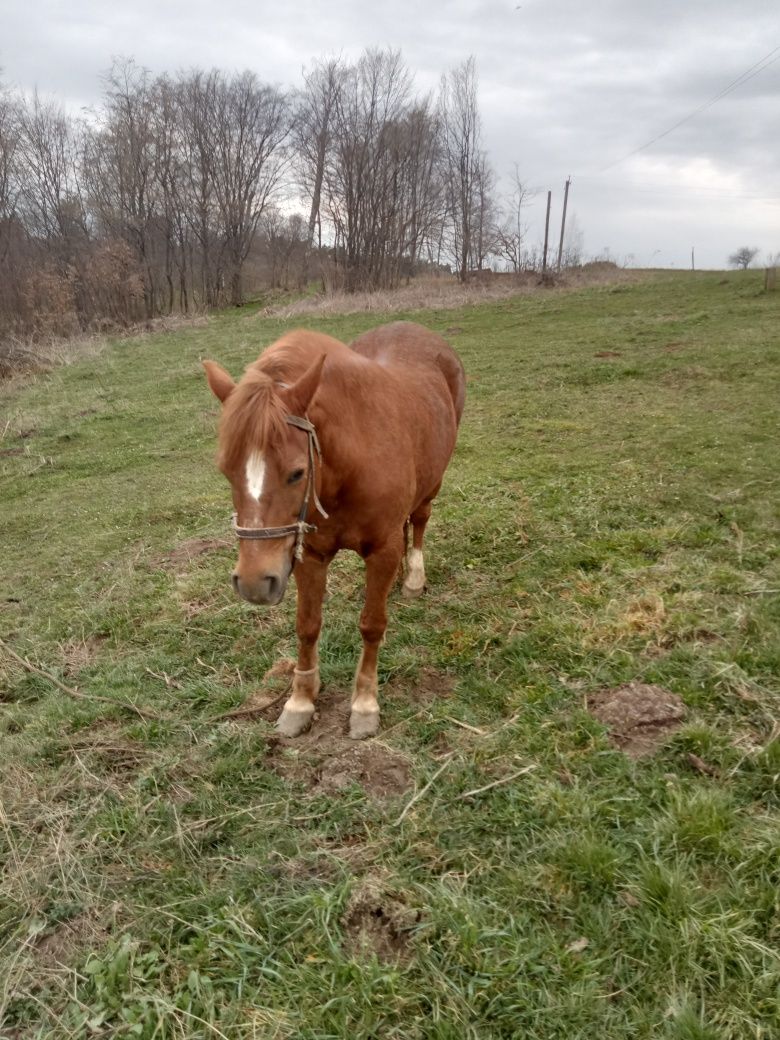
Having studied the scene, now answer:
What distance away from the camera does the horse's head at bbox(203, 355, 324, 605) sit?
2.23 metres

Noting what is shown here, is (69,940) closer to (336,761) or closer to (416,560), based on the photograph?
(336,761)

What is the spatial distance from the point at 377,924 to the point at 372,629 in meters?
1.42

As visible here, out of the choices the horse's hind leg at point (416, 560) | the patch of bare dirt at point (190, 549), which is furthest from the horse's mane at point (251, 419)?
the patch of bare dirt at point (190, 549)

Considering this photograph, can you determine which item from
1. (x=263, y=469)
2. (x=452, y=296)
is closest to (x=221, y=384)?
(x=263, y=469)

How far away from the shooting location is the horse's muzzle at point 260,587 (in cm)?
227

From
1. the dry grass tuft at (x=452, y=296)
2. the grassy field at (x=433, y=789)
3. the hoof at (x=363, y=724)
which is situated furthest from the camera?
the dry grass tuft at (x=452, y=296)

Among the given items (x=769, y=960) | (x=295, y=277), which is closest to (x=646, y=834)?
(x=769, y=960)

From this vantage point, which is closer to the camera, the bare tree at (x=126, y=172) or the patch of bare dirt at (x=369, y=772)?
the patch of bare dirt at (x=369, y=772)

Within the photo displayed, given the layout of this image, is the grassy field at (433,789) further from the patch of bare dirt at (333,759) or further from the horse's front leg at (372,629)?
the horse's front leg at (372,629)

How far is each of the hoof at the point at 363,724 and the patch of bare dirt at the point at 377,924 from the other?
3.14 feet

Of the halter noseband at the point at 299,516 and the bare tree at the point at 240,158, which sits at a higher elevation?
the bare tree at the point at 240,158

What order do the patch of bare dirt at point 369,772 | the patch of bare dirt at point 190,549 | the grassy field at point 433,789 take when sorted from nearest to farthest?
the grassy field at point 433,789 → the patch of bare dirt at point 369,772 → the patch of bare dirt at point 190,549

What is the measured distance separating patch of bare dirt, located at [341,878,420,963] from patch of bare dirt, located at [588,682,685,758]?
3.97 ft

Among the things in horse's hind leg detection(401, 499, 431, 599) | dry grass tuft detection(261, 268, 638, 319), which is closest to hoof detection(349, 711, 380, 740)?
horse's hind leg detection(401, 499, 431, 599)
